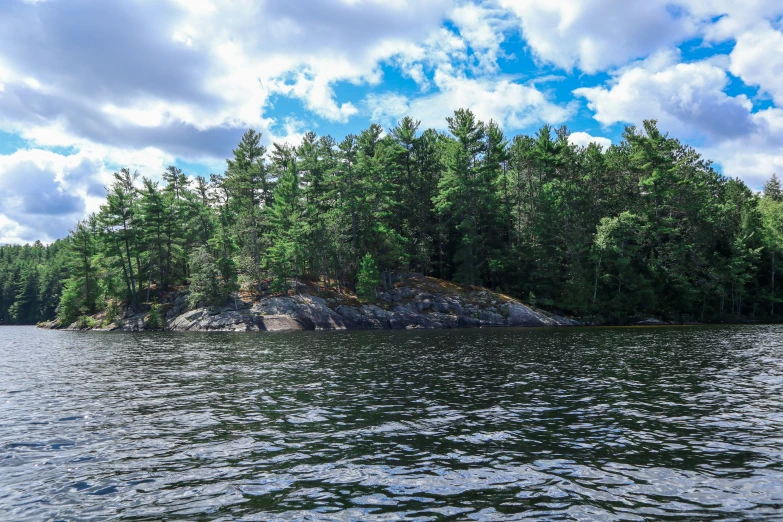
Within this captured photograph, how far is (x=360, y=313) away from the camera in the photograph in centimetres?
6462

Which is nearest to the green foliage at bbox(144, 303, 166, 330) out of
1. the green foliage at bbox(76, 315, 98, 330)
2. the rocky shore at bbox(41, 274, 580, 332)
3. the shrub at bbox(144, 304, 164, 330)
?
the shrub at bbox(144, 304, 164, 330)

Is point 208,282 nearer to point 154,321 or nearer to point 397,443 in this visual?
point 154,321

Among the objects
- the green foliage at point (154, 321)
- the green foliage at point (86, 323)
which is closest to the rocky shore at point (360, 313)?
the green foliage at point (154, 321)

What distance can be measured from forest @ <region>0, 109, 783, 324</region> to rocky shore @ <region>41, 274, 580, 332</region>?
144 inches

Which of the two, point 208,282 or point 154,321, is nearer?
point 208,282

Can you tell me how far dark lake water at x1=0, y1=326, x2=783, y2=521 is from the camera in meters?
8.80

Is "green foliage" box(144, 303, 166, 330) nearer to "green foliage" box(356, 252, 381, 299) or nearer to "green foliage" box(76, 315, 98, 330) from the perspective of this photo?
"green foliage" box(76, 315, 98, 330)

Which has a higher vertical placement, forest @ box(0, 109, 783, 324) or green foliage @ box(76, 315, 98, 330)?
forest @ box(0, 109, 783, 324)

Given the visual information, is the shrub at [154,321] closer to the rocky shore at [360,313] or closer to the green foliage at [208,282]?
the rocky shore at [360,313]

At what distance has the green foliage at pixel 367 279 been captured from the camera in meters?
67.0

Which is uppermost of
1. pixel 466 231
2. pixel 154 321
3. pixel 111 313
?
pixel 466 231

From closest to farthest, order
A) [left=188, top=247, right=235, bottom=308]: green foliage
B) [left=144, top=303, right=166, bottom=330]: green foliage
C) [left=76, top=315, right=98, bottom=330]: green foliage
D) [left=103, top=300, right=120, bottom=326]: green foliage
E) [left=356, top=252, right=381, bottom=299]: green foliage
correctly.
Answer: [left=188, top=247, right=235, bottom=308]: green foliage < [left=356, top=252, right=381, bottom=299]: green foliage < [left=144, top=303, right=166, bottom=330]: green foliage < [left=103, top=300, right=120, bottom=326]: green foliage < [left=76, top=315, right=98, bottom=330]: green foliage

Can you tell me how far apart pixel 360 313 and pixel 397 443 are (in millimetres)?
52313

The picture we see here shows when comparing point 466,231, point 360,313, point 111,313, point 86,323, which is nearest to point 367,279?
point 360,313
